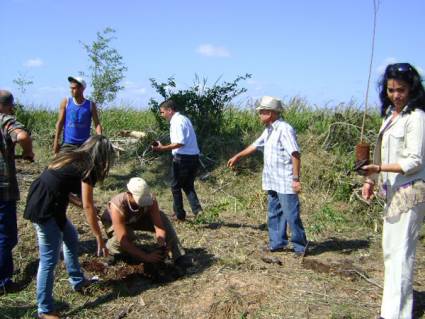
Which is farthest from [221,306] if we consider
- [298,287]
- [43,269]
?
[43,269]

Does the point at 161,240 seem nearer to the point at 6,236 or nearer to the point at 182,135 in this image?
the point at 6,236

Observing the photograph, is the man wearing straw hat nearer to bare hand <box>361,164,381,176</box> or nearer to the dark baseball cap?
bare hand <box>361,164,381,176</box>

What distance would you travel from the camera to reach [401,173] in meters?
3.41

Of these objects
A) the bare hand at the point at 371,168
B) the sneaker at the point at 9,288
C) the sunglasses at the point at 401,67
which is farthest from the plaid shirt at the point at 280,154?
the sneaker at the point at 9,288

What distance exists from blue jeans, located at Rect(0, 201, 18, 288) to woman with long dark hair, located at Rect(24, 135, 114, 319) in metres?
0.75

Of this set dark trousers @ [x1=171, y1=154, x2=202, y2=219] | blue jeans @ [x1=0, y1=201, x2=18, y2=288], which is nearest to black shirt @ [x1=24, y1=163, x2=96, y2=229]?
blue jeans @ [x1=0, y1=201, x2=18, y2=288]

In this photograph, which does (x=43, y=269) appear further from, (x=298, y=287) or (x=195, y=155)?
(x=195, y=155)

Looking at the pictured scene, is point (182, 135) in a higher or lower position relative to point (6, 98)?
lower

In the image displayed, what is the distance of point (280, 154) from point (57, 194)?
2.41m

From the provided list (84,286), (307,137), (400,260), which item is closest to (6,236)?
(84,286)

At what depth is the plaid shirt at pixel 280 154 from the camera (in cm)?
511

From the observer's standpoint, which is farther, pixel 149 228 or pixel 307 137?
pixel 307 137

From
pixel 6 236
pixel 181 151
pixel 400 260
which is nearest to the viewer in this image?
pixel 400 260

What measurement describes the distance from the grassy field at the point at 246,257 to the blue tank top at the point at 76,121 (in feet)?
3.53
